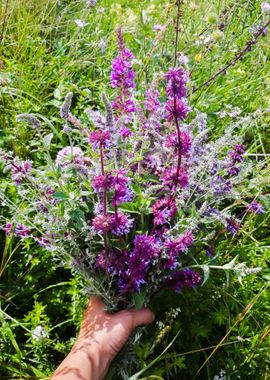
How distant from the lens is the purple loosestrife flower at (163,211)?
124 centimetres

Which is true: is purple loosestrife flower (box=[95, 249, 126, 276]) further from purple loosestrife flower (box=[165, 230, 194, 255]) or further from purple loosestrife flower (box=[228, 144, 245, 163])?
purple loosestrife flower (box=[228, 144, 245, 163])

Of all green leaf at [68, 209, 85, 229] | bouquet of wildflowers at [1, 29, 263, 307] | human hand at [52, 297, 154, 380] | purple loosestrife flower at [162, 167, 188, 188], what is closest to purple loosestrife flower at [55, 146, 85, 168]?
bouquet of wildflowers at [1, 29, 263, 307]

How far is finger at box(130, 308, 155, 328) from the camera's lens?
132 cm

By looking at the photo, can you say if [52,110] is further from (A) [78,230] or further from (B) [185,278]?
(B) [185,278]

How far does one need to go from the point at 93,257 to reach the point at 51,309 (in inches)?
19.6

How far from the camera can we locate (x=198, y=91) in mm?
2307

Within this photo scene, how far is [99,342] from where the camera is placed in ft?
4.16

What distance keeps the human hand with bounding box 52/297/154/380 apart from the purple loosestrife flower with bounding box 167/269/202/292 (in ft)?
0.35

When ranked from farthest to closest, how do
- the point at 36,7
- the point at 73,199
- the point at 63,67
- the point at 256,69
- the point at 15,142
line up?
the point at 36,7
the point at 256,69
the point at 63,67
the point at 15,142
the point at 73,199

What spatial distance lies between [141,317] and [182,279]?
162 mm

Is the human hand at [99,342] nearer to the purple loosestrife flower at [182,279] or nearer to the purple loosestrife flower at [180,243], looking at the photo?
the purple loosestrife flower at [182,279]

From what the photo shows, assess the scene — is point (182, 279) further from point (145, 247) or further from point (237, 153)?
point (237, 153)

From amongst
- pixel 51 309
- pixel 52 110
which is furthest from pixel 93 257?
pixel 52 110

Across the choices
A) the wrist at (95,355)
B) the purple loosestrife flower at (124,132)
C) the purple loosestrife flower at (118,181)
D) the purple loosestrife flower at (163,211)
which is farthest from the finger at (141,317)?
the purple loosestrife flower at (124,132)
